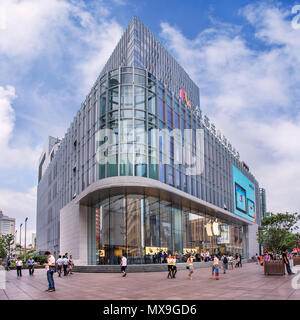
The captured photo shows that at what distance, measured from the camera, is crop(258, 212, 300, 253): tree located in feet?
80.0

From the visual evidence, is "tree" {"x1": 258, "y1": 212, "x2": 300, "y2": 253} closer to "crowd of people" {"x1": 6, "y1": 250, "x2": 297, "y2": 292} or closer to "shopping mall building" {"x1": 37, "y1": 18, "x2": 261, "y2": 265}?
"crowd of people" {"x1": 6, "y1": 250, "x2": 297, "y2": 292}

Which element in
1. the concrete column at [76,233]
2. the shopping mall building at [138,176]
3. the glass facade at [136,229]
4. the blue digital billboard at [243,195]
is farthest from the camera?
the blue digital billboard at [243,195]

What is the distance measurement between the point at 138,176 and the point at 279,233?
41.8 feet

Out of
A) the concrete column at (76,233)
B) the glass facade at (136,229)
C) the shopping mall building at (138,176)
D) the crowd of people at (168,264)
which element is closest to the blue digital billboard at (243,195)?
the shopping mall building at (138,176)

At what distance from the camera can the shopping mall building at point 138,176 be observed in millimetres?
32000

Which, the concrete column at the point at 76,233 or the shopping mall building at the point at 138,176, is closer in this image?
the shopping mall building at the point at 138,176

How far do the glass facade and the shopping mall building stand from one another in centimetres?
9

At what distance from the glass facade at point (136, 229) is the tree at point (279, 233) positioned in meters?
11.1

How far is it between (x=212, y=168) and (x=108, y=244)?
21014 mm

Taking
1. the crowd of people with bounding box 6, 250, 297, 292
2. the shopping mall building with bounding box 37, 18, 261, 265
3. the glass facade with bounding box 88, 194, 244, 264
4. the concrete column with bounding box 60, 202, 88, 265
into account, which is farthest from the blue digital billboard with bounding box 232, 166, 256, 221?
the concrete column with bounding box 60, 202, 88, 265

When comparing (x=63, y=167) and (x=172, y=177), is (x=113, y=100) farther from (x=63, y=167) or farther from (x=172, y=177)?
(x=63, y=167)

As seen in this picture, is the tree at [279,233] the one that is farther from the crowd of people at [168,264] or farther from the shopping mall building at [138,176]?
the shopping mall building at [138,176]
